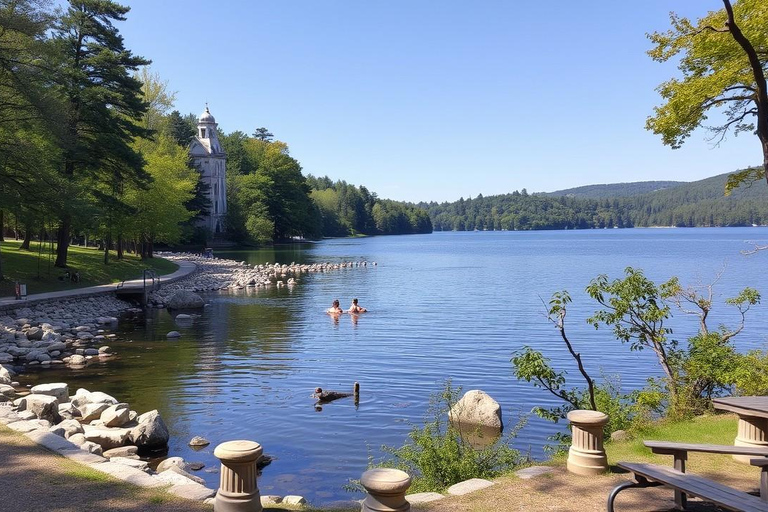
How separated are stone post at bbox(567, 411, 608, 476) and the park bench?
1198mm

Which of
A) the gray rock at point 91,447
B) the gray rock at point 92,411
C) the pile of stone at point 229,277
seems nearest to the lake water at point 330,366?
the gray rock at point 92,411

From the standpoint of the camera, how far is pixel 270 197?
10250cm

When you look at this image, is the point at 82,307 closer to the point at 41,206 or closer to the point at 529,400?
the point at 41,206

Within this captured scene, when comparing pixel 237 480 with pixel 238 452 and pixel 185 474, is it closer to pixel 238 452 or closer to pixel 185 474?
pixel 238 452

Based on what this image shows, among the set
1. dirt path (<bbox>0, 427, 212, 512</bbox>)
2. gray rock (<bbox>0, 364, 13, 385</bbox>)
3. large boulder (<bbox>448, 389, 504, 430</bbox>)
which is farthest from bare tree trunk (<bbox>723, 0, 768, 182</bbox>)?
gray rock (<bbox>0, 364, 13, 385</bbox>)

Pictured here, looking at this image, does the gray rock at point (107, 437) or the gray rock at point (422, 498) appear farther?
the gray rock at point (107, 437)

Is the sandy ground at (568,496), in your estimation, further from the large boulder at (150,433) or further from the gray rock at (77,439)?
the large boulder at (150,433)

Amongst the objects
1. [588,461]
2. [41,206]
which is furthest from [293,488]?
[41,206]

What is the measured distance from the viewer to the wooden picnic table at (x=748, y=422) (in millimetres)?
7078

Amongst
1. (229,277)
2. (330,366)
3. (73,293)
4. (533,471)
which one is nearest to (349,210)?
(229,277)

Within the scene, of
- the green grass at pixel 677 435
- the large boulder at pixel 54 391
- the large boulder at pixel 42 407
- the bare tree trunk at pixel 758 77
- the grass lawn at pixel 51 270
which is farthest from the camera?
the grass lawn at pixel 51 270

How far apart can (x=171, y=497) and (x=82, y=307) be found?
23.1m

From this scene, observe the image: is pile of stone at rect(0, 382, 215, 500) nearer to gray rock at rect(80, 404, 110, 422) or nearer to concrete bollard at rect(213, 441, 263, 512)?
gray rock at rect(80, 404, 110, 422)

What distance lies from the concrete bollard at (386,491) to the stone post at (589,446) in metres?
2.70
